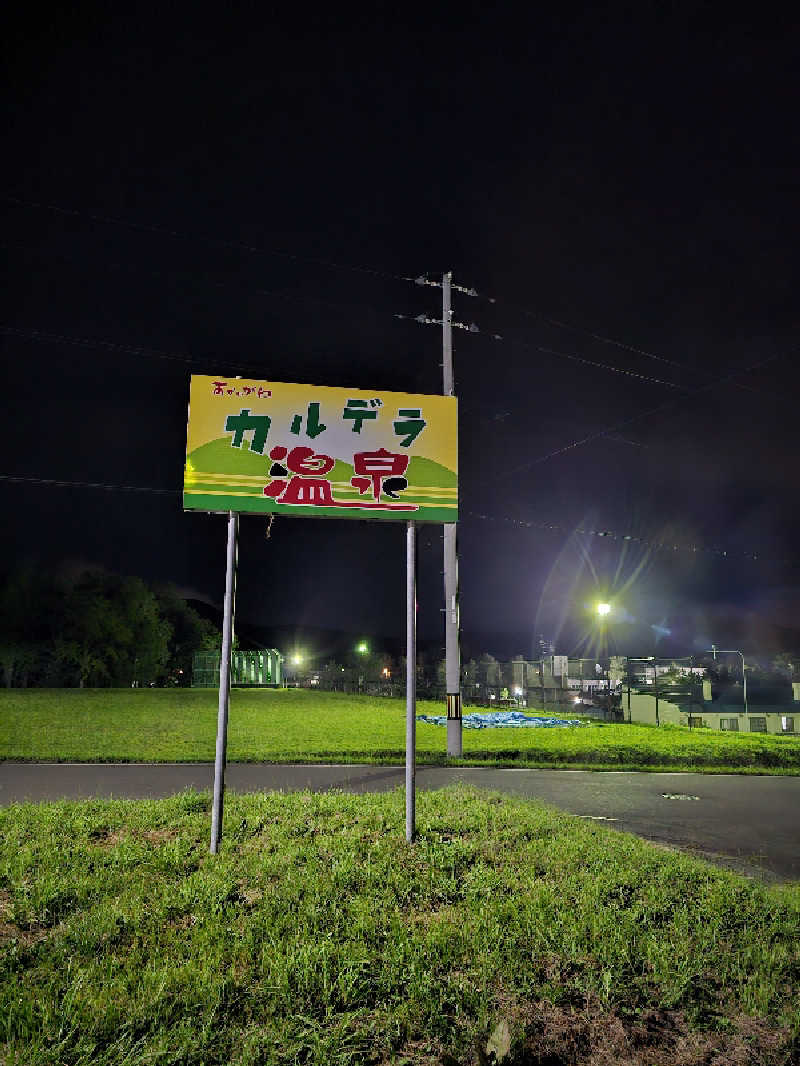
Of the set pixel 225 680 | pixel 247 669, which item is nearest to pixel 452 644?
pixel 225 680

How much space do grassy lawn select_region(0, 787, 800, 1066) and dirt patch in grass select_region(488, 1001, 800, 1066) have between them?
1 cm

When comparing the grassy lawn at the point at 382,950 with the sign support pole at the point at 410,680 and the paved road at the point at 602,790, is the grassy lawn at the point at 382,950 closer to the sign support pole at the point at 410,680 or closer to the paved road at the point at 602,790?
the sign support pole at the point at 410,680

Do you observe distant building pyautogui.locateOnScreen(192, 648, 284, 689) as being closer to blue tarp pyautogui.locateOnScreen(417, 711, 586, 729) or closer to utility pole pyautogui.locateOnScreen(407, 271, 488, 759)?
blue tarp pyautogui.locateOnScreen(417, 711, 586, 729)

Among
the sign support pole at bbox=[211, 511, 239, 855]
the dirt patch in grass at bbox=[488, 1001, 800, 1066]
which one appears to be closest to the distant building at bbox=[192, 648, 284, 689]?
the sign support pole at bbox=[211, 511, 239, 855]

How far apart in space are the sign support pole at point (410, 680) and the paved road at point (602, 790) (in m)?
3.04

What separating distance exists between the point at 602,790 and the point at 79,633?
49.8 meters

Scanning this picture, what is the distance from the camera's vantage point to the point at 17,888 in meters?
5.61

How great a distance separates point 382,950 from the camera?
15.3ft

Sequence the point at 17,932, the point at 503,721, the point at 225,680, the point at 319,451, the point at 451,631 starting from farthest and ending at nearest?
1. the point at 503,721
2. the point at 451,631
3. the point at 319,451
4. the point at 225,680
5. the point at 17,932

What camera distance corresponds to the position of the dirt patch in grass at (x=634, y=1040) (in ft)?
11.9

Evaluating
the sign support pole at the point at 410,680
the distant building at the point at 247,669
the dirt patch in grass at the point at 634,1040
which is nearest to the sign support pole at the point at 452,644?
the sign support pole at the point at 410,680

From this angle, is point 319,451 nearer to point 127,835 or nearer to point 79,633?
point 127,835

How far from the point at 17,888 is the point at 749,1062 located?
526 centimetres

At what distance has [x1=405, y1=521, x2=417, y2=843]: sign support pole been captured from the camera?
7.23 meters
